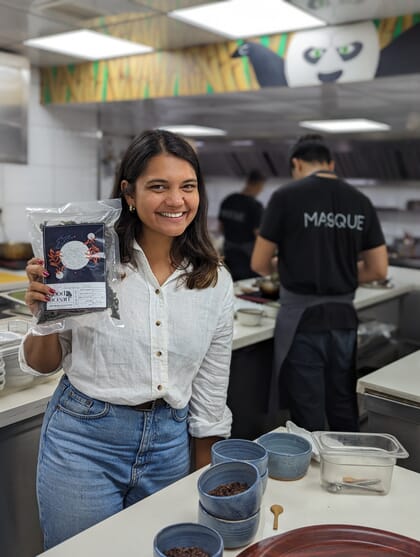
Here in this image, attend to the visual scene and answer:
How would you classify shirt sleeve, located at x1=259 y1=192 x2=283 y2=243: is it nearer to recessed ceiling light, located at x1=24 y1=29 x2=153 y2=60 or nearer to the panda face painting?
the panda face painting

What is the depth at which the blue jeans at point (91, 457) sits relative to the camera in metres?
1.36

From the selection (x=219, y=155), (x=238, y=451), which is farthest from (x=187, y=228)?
(x=219, y=155)

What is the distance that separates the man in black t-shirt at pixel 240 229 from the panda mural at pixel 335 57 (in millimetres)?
1953

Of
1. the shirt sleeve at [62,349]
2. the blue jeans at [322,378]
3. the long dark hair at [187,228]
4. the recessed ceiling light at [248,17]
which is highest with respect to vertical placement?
the recessed ceiling light at [248,17]

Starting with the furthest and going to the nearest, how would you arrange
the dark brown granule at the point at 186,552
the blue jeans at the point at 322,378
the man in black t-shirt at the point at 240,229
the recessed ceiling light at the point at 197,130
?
the recessed ceiling light at the point at 197,130 → the man in black t-shirt at the point at 240,229 → the blue jeans at the point at 322,378 → the dark brown granule at the point at 186,552

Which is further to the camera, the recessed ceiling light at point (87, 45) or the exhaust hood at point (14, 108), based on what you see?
the exhaust hood at point (14, 108)

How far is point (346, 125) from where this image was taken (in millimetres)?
5332

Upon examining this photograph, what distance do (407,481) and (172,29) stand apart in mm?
2966

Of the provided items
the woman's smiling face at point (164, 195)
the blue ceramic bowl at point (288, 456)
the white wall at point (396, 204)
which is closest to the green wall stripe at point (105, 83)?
the white wall at point (396, 204)

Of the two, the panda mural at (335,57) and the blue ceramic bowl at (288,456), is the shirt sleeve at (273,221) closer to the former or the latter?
the panda mural at (335,57)

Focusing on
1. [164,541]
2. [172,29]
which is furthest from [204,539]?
[172,29]

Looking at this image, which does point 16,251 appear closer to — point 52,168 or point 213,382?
point 52,168

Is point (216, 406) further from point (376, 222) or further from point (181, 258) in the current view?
point (376, 222)

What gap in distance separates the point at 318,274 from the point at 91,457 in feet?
5.47
